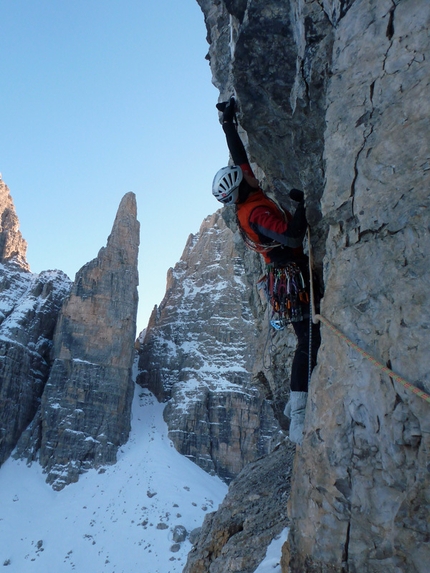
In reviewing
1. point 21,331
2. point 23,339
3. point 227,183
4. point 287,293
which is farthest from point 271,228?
point 21,331

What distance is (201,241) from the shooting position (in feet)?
240

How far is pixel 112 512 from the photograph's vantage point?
4197cm

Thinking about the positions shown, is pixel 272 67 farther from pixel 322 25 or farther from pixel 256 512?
pixel 256 512

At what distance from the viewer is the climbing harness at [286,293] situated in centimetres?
512

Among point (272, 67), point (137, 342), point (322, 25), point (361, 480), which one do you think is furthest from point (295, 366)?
point (137, 342)

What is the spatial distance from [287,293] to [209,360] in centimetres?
5667

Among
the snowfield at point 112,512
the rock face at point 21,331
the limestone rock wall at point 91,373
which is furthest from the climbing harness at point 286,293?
the rock face at point 21,331

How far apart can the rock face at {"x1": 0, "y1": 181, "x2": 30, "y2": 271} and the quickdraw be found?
6210 centimetres

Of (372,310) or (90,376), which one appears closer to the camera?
(372,310)

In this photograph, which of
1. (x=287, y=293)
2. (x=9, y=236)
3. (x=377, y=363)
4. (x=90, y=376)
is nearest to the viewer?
(x=377, y=363)

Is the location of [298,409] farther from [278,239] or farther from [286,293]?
[278,239]

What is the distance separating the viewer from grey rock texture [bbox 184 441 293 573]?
599cm

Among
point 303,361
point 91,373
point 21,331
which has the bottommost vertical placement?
point 303,361

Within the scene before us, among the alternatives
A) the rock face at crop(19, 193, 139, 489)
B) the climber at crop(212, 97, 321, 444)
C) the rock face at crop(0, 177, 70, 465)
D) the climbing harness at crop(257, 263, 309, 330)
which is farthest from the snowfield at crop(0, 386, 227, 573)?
the climber at crop(212, 97, 321, 444)
